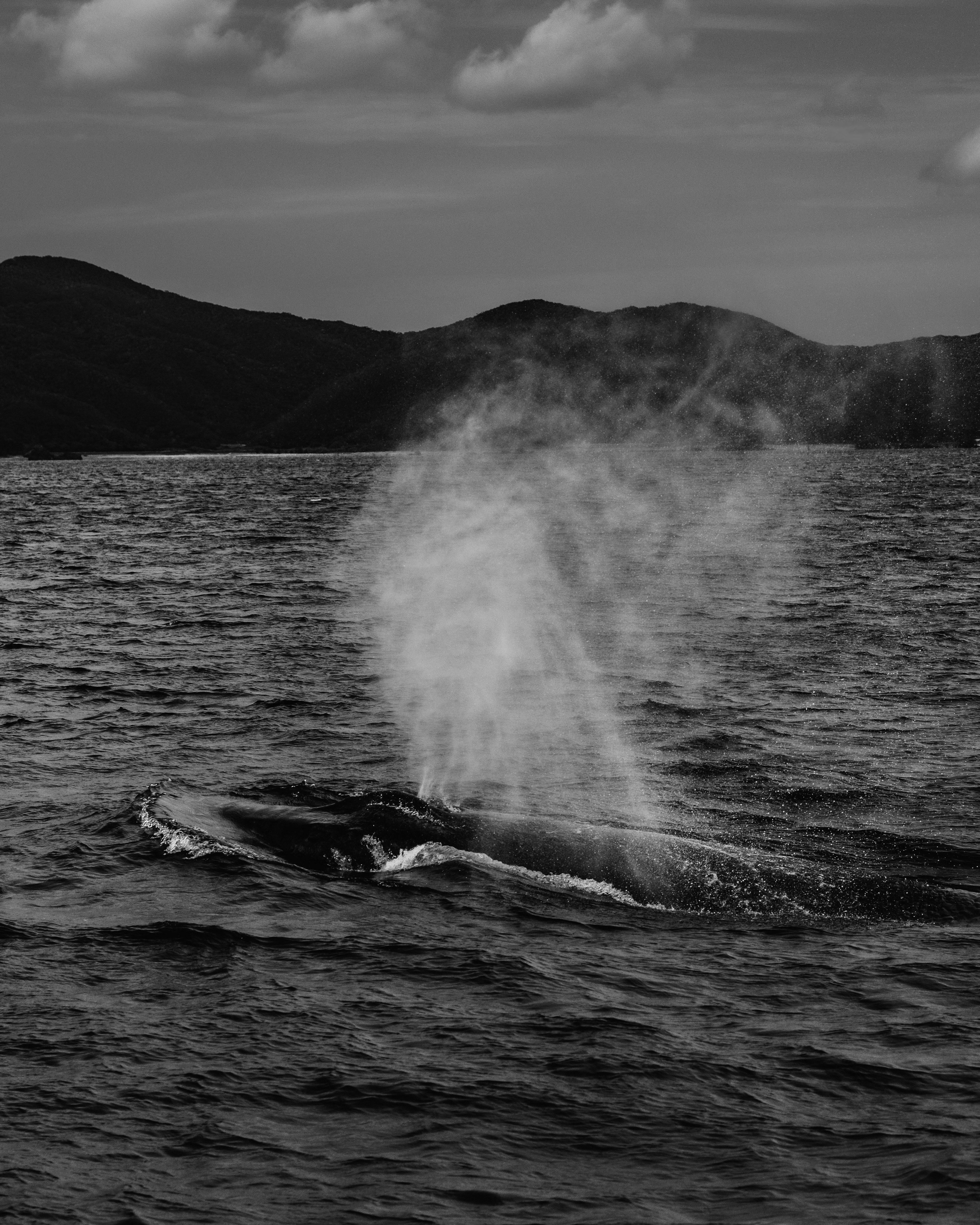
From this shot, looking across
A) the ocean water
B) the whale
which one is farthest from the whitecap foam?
the whale

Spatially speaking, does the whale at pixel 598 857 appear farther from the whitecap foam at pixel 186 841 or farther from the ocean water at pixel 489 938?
the whitecap foam at pixel 186 841

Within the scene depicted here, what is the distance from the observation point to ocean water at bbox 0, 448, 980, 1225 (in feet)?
34.2

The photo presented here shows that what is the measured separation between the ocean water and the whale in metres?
0.05

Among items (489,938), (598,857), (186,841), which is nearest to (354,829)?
(186,841)

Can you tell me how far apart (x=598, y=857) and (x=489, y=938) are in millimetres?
2425

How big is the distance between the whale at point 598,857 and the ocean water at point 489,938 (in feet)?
0.18

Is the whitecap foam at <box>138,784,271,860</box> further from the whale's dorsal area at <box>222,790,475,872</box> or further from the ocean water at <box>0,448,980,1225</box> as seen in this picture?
the whale's dorsal area at <box>222,790,475,872</box>

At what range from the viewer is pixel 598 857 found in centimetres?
1705

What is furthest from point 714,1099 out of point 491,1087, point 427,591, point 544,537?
point 544,537

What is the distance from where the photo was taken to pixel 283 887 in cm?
1667

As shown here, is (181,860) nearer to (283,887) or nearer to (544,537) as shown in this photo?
(283,887)

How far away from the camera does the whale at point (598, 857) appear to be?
15930 millimetres

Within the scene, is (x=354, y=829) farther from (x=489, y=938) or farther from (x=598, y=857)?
(x=489, y=938)

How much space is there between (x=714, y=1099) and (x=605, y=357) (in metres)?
107
